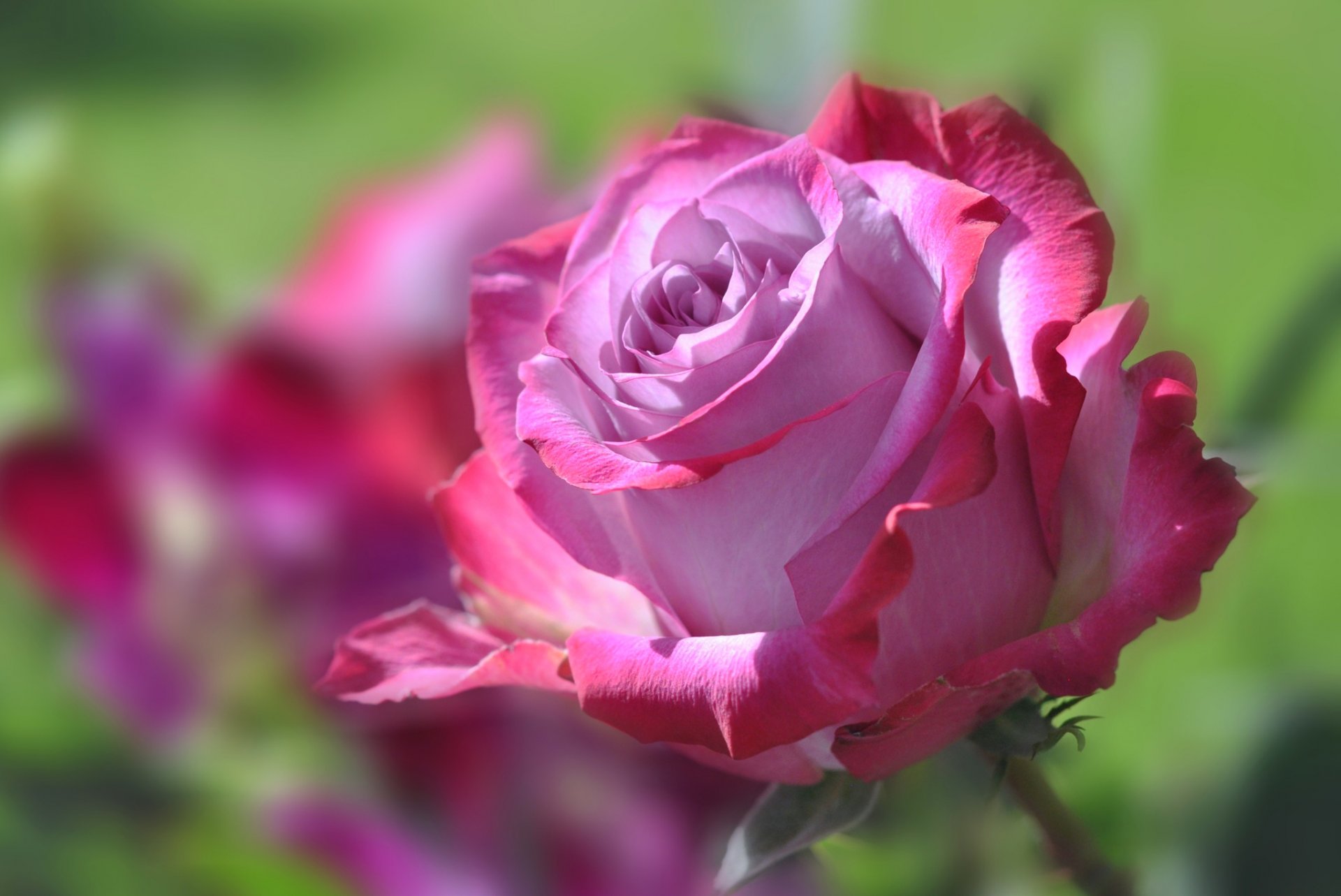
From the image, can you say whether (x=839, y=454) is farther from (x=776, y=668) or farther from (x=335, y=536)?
(x=335, y=536)

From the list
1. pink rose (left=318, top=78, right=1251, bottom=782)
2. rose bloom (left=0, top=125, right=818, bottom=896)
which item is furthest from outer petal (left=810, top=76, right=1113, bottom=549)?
rose bloom (left=0, top=125, right=818, bottom=896)

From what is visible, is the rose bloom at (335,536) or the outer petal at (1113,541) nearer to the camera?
the outer petal at (1113,541)

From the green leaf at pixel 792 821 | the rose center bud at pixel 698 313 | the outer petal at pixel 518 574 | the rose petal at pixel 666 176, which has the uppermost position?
the rose petal at pixel 666 176

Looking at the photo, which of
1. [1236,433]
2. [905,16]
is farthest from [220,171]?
[1236,433]

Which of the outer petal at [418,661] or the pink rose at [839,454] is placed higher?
the pink rose at [839,454]

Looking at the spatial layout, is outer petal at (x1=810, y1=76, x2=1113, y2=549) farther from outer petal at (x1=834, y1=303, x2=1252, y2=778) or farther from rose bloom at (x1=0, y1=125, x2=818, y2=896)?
rose bloom at (x1=0, y1=125, x2=818, y2=896)

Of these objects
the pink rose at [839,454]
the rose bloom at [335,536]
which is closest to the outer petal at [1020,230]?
the pink rose at [839,454]

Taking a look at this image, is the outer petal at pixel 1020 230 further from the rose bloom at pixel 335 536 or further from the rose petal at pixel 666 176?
the rose bloom at pixel 335 536

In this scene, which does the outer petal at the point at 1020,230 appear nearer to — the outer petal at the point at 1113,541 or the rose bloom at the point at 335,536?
the outer petal at the point at 1113,541
